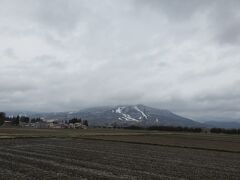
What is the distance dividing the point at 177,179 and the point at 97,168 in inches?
299

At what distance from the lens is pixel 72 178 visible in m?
24.4

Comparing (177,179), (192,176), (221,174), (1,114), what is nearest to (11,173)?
(177,179)

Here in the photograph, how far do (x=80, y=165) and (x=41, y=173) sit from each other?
20.2 ft

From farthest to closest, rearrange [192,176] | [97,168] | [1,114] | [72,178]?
[1,114] → [97,168] → [192,176] → [72,178]

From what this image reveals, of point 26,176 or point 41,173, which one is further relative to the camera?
point 41,173

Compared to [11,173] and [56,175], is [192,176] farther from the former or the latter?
[11,173]

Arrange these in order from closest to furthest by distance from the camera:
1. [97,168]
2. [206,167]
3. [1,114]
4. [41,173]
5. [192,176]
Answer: [41,173] → [192,176] → [97,168] → [206,167] → [1,114]

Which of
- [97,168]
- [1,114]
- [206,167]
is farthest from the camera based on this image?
[1,114]

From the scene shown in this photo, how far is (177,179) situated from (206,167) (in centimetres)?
964

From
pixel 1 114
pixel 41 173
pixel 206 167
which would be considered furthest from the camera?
pixel 1 114

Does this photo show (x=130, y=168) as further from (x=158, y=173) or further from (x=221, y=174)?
(x=221, y=174)

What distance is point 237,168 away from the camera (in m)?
35.2

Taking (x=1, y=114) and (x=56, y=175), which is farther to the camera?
(x=1, y=114)

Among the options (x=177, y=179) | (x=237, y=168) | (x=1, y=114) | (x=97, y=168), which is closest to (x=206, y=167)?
(x=237, y=168)
